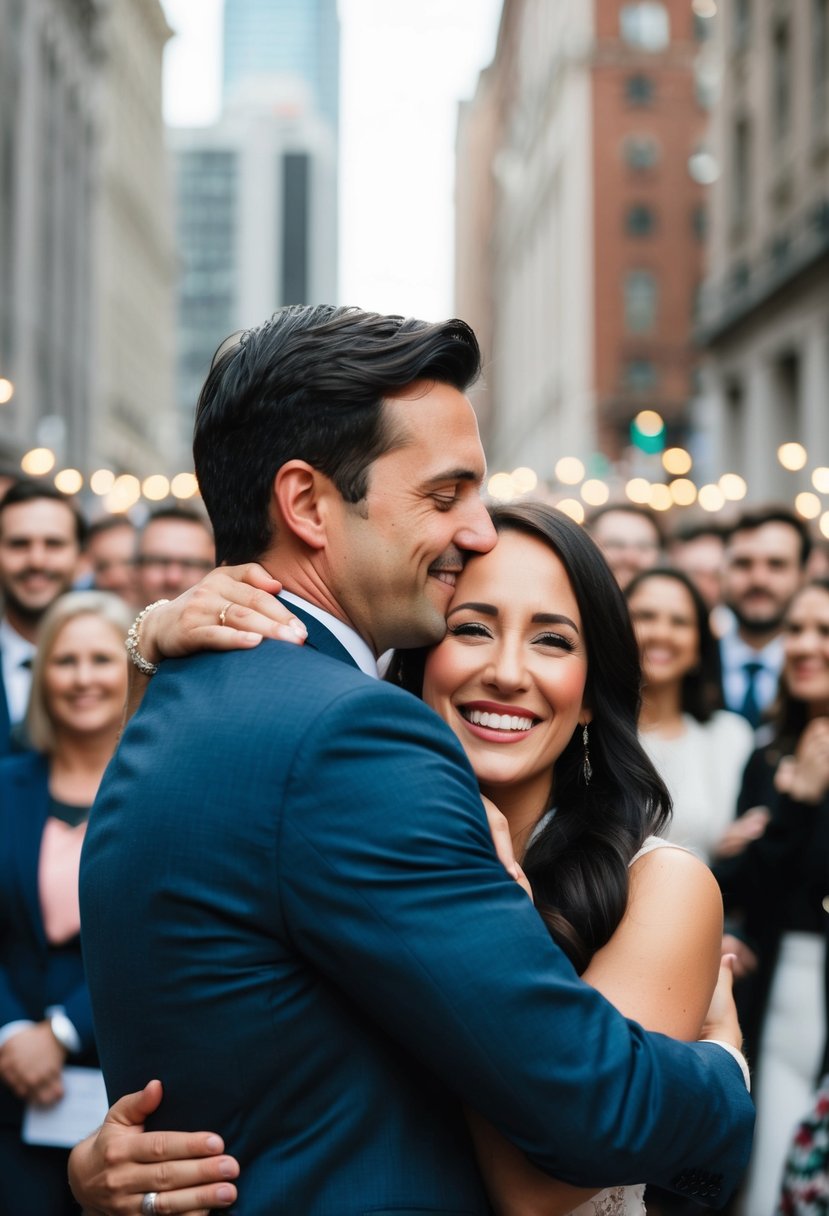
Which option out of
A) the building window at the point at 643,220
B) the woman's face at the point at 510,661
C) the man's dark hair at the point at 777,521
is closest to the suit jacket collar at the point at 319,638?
the woman's face at the point at 510,661

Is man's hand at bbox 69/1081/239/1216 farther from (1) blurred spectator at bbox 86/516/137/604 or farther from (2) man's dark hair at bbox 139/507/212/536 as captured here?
(1) blurred spectator at bbox 86/516/137/604

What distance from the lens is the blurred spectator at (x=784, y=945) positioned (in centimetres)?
530

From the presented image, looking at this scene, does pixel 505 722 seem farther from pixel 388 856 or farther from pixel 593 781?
pixel 388 856

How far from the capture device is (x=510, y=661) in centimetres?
290

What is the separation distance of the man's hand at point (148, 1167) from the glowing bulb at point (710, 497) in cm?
878

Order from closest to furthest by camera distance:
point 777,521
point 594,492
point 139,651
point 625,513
Result: point 139,651
point 625,513
point 777,521
point 594,492

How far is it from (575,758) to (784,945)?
2.61 metres

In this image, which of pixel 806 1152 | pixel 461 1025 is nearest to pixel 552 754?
pixel 461 1025

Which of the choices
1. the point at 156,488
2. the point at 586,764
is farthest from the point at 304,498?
the point at 156,488

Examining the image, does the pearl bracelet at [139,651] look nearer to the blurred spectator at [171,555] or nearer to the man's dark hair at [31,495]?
the blurred spectator at [171,555]

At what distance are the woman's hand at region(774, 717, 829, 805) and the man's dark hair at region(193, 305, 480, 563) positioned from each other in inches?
129

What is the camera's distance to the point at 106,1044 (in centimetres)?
244

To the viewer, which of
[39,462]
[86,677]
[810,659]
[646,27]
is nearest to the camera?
[86,677]

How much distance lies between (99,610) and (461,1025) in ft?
11.9
